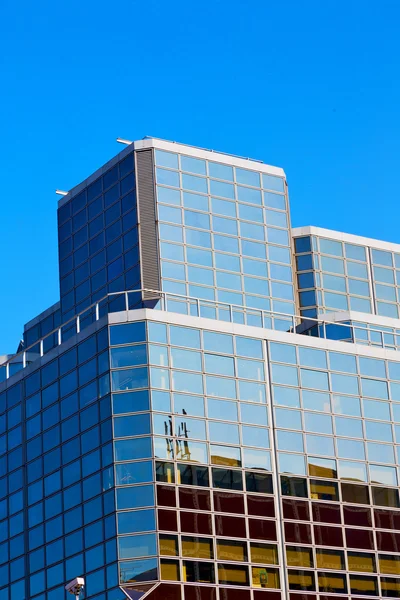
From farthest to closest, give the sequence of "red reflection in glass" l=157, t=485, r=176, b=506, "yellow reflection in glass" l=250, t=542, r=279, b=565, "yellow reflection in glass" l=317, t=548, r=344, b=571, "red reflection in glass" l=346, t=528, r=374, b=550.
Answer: "red reflection in glass" l=346, t=528, r=374, b=550
"yellow reflection in glass" l=317, t=548, r=344, b=571
"yellow reflection in glass" l=250, t=542, r=279, b=565
"red reflection in glass" l=157, t=485, r=176, b=506

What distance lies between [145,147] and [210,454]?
1975 centimetres

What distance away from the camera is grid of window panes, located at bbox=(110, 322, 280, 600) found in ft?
213

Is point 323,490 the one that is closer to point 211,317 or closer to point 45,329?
point 211,317

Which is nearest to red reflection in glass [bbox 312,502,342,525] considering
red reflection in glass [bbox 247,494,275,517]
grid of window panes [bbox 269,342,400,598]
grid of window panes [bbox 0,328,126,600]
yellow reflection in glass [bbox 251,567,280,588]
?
grid of window panes [bbox 269,342,400,598]

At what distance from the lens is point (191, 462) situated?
66625 millimetres

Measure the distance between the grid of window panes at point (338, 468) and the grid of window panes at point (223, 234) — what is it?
734 cm

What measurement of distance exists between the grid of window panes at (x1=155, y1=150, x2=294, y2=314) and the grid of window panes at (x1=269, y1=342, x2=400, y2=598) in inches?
289

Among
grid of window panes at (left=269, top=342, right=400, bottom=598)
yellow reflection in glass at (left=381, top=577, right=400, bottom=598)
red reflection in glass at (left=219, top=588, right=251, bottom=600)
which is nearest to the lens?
red reflection in glass at (left=219, top=588, right=251, bottom=600)

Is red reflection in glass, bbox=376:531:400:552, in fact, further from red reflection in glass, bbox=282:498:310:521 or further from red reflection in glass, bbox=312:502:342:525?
red reflection in glass, bbox=282:498:310:521

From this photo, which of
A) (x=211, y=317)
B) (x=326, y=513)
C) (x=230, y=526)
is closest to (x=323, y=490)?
(x=326, y=513)

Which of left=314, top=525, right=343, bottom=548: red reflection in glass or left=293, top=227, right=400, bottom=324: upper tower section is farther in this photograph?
left=293, top=227, right=400, bottom=324: upper tower section

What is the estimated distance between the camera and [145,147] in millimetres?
78562

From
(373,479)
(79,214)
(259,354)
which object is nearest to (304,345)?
(259,354)

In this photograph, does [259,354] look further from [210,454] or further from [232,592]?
[232,592]
